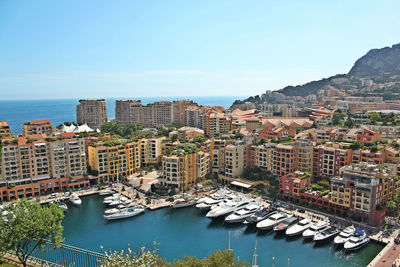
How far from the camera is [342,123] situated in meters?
58.0

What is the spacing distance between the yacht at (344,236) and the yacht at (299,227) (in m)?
2.92

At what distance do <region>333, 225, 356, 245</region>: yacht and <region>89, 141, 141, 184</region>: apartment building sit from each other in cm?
2753

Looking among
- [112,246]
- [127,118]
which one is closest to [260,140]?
[112,246]

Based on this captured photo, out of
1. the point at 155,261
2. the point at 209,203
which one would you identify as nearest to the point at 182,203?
the point at 209,203

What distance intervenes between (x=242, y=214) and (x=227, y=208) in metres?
1.93

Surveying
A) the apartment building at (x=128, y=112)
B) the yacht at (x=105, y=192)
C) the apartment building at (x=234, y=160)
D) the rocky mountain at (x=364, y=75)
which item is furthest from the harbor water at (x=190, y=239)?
the rocky mountain at (x=364, y=75)

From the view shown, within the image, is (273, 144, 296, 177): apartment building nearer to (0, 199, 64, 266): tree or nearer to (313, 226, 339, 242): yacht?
(313, 226, 339, 242): yacht

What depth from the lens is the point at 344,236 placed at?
27203 millimetres

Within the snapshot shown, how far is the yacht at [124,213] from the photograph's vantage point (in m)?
33.0

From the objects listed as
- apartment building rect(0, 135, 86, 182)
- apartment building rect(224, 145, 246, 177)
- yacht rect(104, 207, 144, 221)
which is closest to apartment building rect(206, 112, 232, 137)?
apartment building rect(224, 145, 246, 177)

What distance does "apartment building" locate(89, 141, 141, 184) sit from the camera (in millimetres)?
42875

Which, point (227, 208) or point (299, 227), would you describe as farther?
point (227, 208)

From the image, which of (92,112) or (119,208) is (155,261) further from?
(92,112)

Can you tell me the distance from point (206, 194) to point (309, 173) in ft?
41.7
